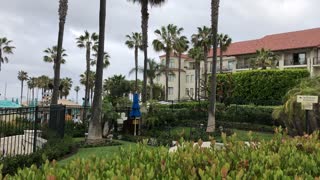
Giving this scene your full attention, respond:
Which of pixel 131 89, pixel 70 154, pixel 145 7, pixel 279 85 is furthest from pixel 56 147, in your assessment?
pixel 131 89

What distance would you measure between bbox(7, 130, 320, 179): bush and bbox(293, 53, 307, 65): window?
4631 centimetres

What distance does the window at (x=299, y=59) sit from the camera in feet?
157

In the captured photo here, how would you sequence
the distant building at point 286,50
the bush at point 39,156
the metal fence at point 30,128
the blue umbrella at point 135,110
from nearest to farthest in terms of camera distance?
the bush at point 39,156, the metal fence at point 30,128, the blue umbrella at point 135,110, the distant building at point 286,50

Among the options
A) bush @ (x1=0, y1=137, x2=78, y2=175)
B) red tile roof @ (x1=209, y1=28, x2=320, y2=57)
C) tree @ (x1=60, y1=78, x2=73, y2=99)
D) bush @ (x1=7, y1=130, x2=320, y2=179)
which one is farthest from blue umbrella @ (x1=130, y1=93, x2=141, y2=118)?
tree @ (x1=60, y1=78, x2=73, y2=99)

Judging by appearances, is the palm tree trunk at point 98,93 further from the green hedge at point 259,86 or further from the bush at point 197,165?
the green hedge at point 259,86

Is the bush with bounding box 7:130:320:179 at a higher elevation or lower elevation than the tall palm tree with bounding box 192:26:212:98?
lower

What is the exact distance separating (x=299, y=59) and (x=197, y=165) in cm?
4820

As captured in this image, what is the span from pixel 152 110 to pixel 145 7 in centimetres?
809

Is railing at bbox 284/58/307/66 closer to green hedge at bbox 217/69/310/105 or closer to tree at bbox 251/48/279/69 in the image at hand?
tree at bbox 251/48/279/69

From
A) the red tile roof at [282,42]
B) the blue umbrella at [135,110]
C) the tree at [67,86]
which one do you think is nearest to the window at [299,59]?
the red tile roof at [282,42]

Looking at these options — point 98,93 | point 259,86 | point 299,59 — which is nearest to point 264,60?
point 299,59

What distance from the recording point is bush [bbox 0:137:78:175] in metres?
9.98

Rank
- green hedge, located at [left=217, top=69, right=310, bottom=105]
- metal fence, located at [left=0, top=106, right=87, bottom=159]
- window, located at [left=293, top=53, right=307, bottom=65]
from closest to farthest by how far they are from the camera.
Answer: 1. metal fence, located at [left=0, top=106, right=87, bottom=159]
2. green hedge, located at [left=217, top=69, right=310, bottom=105]
3. window, located at [left=293, top=53, right=307, bottom=65]

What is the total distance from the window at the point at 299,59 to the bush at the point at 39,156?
38.2 meters
